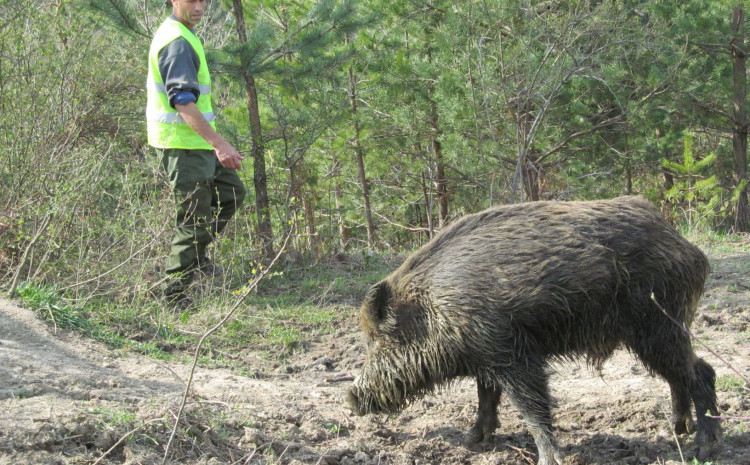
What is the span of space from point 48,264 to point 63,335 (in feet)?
3.97

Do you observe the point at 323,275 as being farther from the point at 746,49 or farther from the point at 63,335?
the point at 746,49

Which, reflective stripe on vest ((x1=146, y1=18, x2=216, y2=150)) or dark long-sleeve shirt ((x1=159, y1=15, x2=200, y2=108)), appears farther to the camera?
reflective stripe on vest ((x1=146, y1=18, x2=216, y2=150))

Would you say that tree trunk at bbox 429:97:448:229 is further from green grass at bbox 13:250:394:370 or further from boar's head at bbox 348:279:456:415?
boar's head at bbox 348:279:456:415

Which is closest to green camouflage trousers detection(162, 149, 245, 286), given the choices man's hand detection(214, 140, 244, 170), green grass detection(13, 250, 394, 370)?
green grass detection(13, 250, 394, 370)

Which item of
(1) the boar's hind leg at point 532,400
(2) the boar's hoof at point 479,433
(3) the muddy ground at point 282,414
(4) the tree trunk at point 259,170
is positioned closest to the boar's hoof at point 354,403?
(3) the muddy ground at point 282,414

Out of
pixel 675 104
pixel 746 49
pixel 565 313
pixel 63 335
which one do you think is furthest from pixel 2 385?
pixel 746 49

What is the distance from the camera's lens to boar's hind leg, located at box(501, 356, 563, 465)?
13.5 ft

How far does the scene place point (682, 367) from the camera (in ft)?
13.8

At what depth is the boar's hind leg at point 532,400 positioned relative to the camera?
4.13 metres

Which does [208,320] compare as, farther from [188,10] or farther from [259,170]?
[259,170]

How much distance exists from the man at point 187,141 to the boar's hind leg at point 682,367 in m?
3.60

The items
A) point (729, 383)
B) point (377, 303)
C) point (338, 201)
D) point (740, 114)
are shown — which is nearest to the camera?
point (377, 303)

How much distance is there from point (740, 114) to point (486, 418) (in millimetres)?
11003

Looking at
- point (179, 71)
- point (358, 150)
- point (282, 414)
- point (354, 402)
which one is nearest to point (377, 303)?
point (354, 402)
